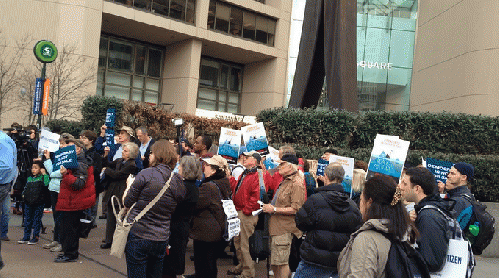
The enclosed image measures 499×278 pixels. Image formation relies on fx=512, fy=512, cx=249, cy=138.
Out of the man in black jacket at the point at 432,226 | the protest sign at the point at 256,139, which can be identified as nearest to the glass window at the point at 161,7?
the protest sign at the point at 256,139

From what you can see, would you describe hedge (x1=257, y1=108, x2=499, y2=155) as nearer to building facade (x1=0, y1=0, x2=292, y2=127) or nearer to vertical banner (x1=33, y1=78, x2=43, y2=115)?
vertical banner (x1=33, y1=78, x2=43, y2=115)

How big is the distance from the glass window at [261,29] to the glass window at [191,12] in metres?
5.63

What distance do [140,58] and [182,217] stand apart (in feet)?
107

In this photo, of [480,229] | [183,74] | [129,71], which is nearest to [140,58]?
[129,71]

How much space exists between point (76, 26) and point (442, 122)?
23.6 m

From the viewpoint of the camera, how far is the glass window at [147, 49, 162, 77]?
37844mm

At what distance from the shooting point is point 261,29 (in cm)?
3906

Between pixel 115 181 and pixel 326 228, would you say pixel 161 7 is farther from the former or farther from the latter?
pixel 326 228

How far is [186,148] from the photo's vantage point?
10.6 metres

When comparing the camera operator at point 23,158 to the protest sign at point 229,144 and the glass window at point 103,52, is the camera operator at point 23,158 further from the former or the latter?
the glass window at point 103,52

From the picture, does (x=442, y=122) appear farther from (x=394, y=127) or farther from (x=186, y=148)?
(x=186, y=148)

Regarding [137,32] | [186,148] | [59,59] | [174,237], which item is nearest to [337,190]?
[174,237]

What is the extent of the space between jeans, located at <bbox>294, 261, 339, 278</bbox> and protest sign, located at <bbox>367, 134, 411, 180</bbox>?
95.8 inches

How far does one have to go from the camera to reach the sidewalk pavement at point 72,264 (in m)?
7.27
